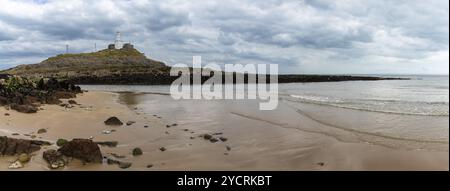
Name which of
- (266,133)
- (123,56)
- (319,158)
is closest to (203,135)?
(266,133)

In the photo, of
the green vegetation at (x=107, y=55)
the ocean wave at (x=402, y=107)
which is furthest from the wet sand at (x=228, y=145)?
the green vegetation at (x=107, y=55)

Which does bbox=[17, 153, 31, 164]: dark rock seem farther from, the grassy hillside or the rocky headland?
the grassy hillside

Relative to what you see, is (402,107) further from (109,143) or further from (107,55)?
(107,55)

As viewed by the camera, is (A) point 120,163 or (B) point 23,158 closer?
(B) point 23,158

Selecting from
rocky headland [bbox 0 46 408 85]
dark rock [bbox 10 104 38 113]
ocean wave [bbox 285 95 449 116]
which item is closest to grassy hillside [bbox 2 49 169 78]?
rocky headland [bbox 0 46 408 85]

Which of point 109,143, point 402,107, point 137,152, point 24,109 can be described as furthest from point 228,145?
point 402,107

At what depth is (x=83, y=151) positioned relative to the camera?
27.4 feet

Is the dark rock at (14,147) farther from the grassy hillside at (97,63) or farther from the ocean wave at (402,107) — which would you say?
the grassy hillside at (97,63)

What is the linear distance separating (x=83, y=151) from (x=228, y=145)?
387 centimetres

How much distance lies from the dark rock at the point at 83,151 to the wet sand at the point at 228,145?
0.17m

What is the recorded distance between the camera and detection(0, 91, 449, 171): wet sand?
8.37 meters

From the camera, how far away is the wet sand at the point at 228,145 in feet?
27.5

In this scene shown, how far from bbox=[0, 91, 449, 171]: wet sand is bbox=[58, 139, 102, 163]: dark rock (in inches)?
6.6
